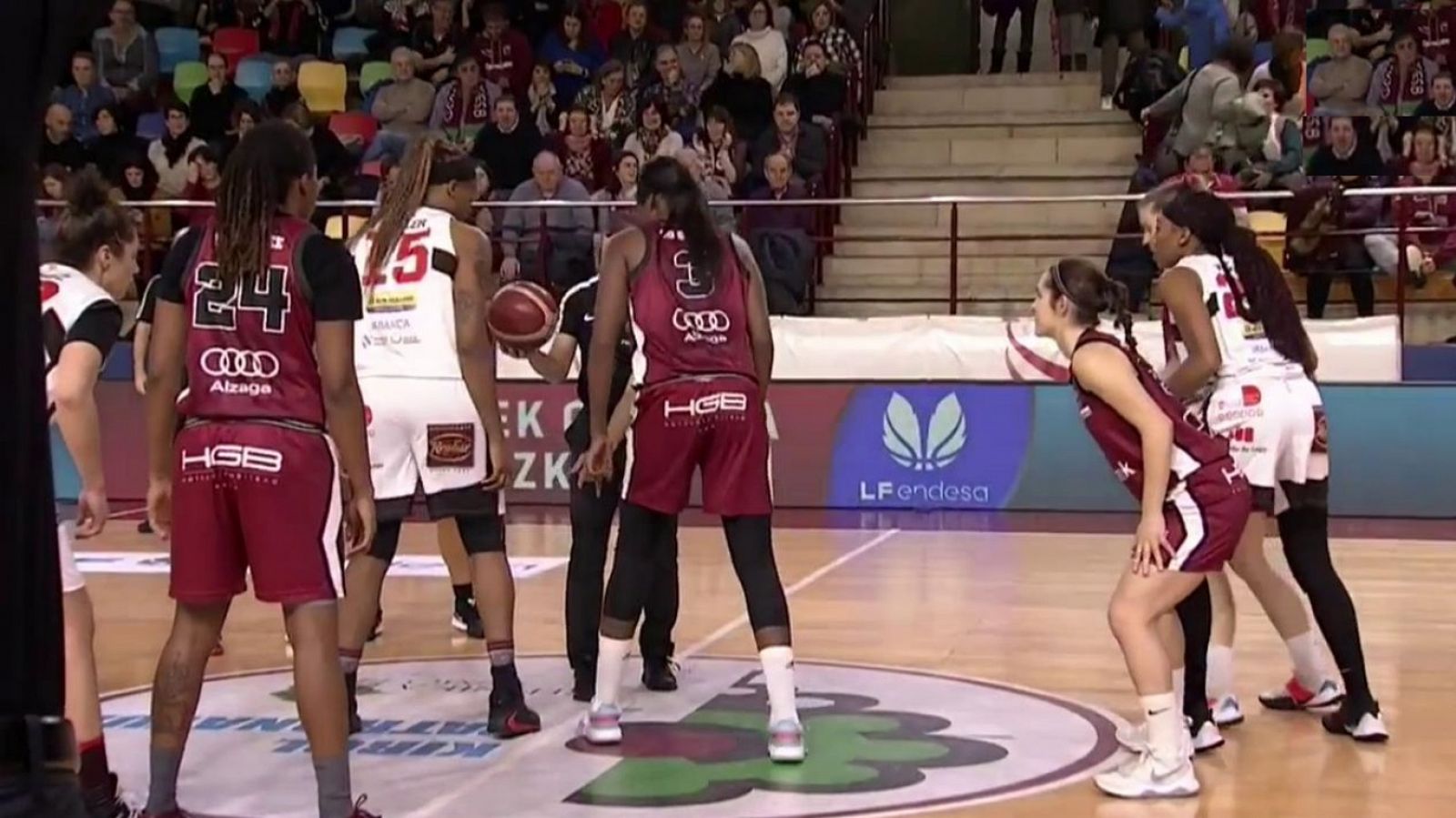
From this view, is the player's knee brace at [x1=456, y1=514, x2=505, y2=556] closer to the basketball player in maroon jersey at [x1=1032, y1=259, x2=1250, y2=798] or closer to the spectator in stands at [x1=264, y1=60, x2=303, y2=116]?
the basketball player in maroon jersey at [x1=1032, y1=259, x2=1250, y2=798]

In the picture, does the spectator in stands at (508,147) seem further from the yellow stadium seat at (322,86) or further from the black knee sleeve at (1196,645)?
the black knee sleeve at (1196,645)

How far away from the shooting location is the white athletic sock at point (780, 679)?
5469mm

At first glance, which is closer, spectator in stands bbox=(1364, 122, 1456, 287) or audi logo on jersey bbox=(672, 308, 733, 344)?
audi logo on jersey bbox=(672, 308, 733, 344)

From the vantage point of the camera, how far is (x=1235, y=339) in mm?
5898

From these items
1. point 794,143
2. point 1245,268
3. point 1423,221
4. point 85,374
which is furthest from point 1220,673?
point 794,143

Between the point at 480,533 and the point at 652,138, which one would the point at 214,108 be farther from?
the point at 480,533

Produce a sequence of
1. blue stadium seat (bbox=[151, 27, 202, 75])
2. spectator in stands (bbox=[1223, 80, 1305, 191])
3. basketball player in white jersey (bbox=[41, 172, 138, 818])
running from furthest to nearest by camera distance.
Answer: blue stadium seat (bbox=[151, 27, 202, 75]), spectator in stands (bbox=[1223, 80, 1305, 191]), basketball player in white jersey (bbox=[41, 172, 138, 818])

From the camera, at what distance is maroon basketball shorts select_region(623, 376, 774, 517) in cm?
556

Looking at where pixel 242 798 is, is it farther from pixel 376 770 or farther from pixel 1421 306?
pixel 1421 306

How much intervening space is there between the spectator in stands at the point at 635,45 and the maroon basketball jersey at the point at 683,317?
10.9 m

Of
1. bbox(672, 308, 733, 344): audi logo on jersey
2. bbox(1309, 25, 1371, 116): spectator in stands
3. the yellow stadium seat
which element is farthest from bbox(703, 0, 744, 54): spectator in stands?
bbox(672, 308, 733, 344): audi logo on jersey

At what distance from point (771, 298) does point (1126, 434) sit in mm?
8793

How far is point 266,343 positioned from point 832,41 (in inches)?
510

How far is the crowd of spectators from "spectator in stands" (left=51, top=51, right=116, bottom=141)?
2cm
